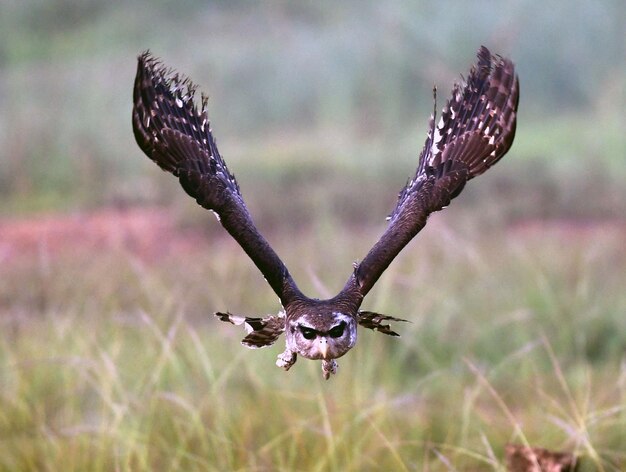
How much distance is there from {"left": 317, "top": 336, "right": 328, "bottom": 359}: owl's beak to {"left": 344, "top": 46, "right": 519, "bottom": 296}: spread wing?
0.37 meters

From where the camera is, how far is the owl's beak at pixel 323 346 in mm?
1951

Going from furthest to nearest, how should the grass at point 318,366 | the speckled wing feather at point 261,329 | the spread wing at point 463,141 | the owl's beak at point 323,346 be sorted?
1. the grass at point 318,366
2. the spread wing at point 463,141
3. the speckled wing feather at point 261,329
4. the owl's beak at point 323,346

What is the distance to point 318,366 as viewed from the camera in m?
4.96

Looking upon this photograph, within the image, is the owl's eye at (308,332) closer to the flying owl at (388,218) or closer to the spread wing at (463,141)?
the flying owl at (388,218)

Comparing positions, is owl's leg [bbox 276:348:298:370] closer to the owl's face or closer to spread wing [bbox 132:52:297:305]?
the owl's face

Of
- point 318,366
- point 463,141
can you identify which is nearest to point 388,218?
point 463,141

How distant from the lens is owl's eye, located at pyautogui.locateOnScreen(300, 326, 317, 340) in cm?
196

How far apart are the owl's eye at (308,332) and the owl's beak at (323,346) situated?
1 cm

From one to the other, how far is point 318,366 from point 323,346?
3.04 meters

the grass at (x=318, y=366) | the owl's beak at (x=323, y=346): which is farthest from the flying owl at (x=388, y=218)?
the grass at (x=318, y=366)

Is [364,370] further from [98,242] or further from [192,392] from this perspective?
[98,242]

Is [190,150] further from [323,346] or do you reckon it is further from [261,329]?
[323,346]

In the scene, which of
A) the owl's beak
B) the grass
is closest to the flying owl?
the owl's beak

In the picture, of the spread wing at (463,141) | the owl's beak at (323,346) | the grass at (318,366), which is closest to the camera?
the owl's beak at (323,346)
